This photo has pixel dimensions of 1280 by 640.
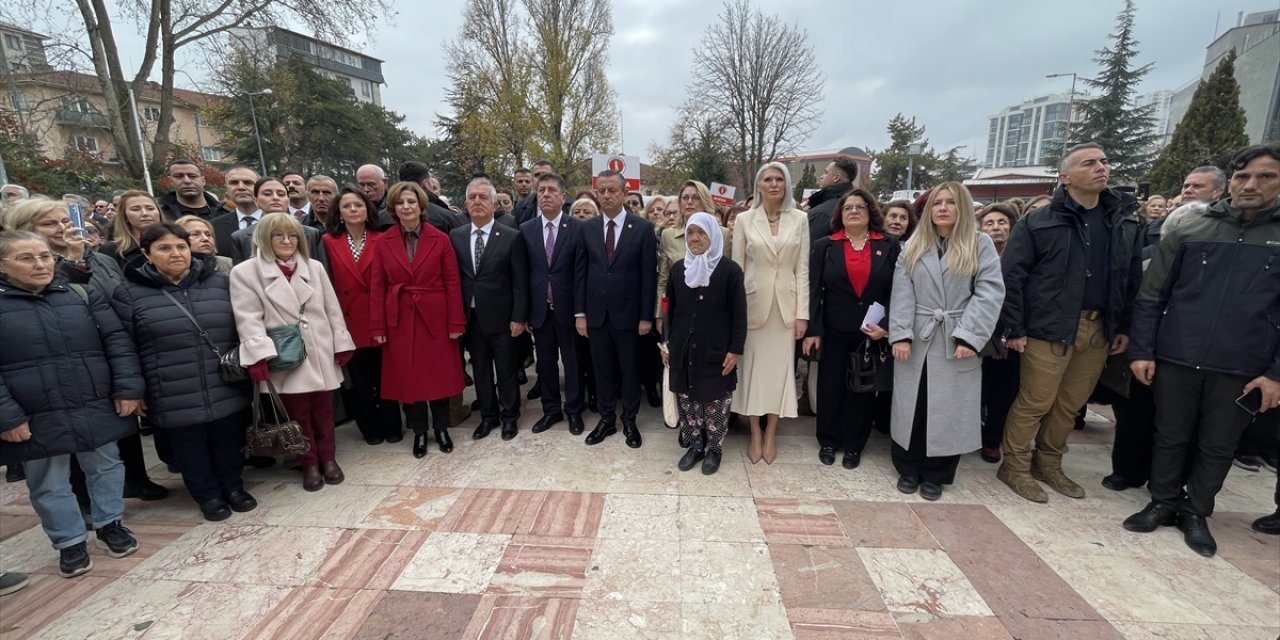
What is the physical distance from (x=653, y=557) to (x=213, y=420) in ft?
9.79

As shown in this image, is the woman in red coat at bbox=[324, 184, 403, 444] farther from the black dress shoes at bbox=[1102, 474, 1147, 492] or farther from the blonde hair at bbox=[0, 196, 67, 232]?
the black dress shoes at bbox=[1102, 474, 1147, 492]

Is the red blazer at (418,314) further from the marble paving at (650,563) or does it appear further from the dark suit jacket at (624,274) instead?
the dark suit jacket at (624,274)

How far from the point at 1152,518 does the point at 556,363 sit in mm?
4476

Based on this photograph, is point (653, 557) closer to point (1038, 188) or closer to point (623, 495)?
point (623, 495)

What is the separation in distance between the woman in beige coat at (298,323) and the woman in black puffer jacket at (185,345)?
0.47 ft

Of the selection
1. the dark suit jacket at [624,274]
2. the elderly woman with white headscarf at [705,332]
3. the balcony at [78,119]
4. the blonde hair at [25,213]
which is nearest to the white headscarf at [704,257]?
the elderly woman with white headscarf at [705,332]

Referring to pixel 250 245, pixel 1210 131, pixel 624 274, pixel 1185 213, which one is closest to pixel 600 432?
pixel 624 274

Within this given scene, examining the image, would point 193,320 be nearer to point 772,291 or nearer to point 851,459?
point 772,291

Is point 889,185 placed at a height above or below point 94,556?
above

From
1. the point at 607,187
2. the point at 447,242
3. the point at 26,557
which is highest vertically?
the point at 607,187

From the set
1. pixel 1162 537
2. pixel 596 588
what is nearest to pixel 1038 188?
pixel 1162 537

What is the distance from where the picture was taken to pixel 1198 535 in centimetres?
292

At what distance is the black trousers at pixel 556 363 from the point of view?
4.48m

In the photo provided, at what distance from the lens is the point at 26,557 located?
2.95 metres
